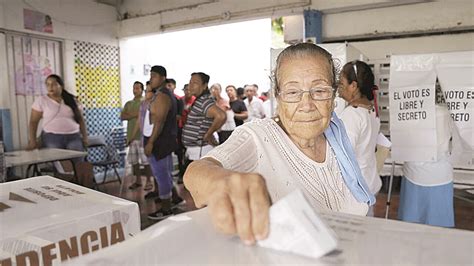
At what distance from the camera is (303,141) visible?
3.59 ft

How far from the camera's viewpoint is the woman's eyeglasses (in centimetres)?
101

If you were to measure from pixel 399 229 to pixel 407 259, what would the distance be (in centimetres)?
11

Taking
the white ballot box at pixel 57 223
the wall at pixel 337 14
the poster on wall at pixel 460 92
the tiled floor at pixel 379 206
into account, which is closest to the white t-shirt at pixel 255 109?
the wall at pixel 337 14

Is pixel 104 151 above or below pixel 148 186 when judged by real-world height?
above

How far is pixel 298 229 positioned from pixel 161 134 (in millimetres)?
3464

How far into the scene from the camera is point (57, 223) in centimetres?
77

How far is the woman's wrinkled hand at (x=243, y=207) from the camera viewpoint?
0.49 metres

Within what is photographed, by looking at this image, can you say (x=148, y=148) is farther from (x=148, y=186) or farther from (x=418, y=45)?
(x=418, y=45)

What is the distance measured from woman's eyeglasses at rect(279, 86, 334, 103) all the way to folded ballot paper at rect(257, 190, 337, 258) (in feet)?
1.88

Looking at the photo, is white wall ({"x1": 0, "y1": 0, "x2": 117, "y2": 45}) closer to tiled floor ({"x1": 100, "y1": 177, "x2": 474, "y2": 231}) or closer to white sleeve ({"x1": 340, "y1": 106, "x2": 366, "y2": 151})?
tiled floor ({"x1": 100, "y1": 177, "x2": 474, "y2": 231})

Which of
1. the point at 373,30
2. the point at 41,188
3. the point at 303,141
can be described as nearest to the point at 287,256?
the point at 303,141

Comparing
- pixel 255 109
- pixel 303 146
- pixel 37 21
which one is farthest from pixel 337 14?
pixel 303 146

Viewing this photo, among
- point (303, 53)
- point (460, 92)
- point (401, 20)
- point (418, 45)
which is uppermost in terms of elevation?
point (401, 20)

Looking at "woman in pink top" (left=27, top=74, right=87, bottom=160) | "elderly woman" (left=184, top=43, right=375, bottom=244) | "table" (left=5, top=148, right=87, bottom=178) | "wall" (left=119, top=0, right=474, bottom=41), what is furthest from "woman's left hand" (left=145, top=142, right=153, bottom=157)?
"elderly woman" (left=184, top=43, right=375, bottom=244)
